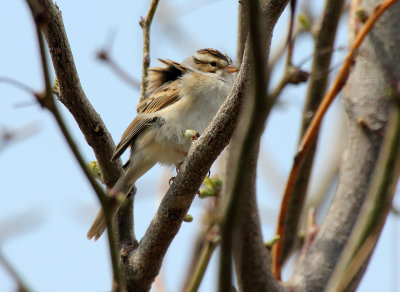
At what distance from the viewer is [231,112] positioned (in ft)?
8.73

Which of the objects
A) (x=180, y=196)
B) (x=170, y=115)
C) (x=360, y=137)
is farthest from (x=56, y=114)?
(x=170, y=115)

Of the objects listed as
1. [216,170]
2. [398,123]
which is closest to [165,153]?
[216,170]

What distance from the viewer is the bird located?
4.36m

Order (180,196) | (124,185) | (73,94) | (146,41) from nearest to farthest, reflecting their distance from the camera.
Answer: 1. (180,196)
2. (73,94)
3. (146,41)
4. (124,185)

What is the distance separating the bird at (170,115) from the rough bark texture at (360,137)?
1.03 metres

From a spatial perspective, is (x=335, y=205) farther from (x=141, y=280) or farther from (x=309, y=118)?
(x=141, y=280)

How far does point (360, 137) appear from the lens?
3906 millimetres

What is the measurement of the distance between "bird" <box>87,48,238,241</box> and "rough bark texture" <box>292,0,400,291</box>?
40.5 inches

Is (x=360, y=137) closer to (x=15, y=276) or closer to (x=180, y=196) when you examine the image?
(x=180, y=196)

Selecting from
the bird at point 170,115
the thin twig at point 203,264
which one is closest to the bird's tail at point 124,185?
the bird at point 170,115

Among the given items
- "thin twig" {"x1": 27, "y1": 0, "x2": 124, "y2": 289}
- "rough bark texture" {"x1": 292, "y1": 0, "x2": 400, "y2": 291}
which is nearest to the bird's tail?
"rough bark texture" {"x1": 292, "y1": 0, "x2": 400, "y2": 291}

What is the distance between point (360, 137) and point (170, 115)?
1.37m

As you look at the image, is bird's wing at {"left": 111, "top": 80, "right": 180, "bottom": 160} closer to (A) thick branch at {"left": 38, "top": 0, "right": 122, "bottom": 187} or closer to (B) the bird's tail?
(B) the bird's tail

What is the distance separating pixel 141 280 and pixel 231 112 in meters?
1.13
